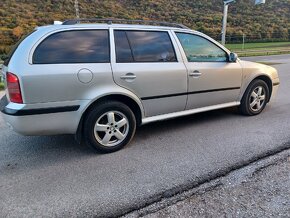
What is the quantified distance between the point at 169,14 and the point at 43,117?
36855mm

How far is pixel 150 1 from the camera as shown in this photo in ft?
129

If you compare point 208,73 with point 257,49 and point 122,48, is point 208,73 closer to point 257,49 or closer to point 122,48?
point 122,48

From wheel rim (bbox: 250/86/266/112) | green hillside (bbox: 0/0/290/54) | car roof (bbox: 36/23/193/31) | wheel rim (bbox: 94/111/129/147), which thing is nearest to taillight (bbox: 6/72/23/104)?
car roof (bbox: 36/23/193/31)

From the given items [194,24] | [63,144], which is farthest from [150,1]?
[63,144]

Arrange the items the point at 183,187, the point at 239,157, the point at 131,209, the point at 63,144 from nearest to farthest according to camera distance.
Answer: the point at 131,209, the point at 183,187, the point at 239,157, the point at 63,144

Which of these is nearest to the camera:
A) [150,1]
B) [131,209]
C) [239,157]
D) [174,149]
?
[131,209]

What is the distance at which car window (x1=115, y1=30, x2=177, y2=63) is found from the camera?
134 inches

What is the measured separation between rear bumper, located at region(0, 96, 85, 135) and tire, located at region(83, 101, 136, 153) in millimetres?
184

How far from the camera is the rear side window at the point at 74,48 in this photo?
297 centimetres

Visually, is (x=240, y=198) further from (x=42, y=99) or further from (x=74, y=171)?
(x=42, y=99)

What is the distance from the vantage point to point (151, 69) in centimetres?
352

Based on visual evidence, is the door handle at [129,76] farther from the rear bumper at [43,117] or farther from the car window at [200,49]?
the car window at [200,49]

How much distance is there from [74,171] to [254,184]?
1984 mm

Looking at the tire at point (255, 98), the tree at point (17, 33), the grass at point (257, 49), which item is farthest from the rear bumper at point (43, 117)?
the grass at point (257, 49)
